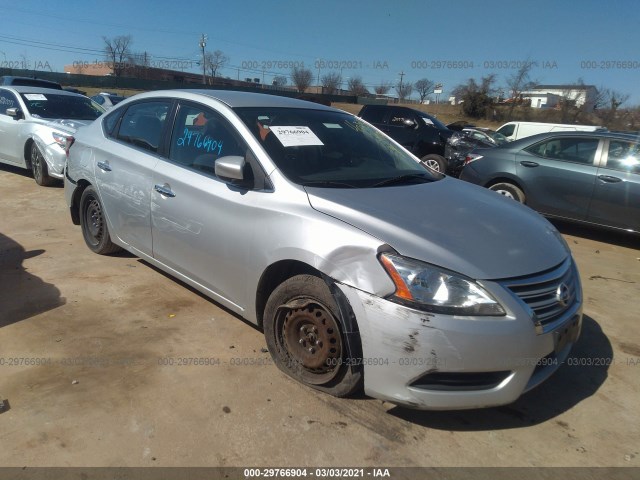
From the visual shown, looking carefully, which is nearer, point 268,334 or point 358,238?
point 358,238

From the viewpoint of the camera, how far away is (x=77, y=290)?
396 centimetres

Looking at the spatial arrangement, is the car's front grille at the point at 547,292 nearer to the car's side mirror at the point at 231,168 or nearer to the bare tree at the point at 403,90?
the car's side mirror at the point at 231,168

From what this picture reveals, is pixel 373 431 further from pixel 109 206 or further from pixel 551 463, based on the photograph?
pixel 109 206

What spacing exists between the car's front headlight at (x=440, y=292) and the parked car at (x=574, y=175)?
4977 mm

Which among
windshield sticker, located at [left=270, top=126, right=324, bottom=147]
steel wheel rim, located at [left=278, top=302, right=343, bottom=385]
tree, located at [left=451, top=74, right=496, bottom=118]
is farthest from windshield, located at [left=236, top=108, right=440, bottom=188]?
tree, located at [left=451, top=74, right=496, bottom=118]

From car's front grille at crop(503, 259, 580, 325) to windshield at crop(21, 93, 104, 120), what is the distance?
26.4 feet

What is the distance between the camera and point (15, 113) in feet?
25.9

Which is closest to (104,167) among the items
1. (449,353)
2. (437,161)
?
(449,353)

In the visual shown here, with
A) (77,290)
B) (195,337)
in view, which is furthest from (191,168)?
(77,290)

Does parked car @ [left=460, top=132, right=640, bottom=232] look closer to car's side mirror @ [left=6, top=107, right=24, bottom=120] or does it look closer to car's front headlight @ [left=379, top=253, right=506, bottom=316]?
car's front headlight @ [left=379, top=253, right=506, bottom=316]

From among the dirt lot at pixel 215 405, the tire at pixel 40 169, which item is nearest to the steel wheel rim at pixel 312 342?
the dirt lot at pixel 215 405

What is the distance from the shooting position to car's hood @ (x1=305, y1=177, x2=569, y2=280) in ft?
7.69

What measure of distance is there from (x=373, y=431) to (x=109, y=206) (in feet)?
9.93

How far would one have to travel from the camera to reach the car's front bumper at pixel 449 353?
7.26 ft
